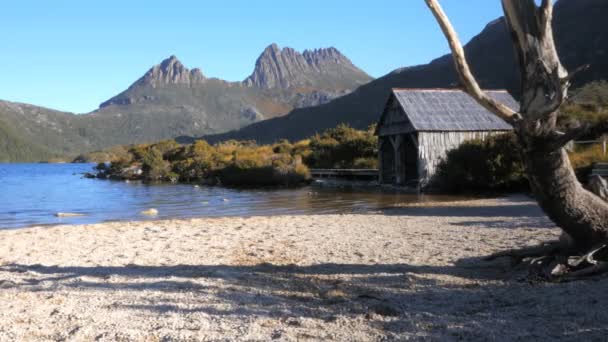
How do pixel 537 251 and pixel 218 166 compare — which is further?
pixel 218 166

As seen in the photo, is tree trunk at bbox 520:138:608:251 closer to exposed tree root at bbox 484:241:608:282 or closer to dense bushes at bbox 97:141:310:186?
exposed tree root at bbox 484:241:608:282

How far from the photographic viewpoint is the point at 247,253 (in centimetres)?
906

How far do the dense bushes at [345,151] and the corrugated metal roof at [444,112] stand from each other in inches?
375

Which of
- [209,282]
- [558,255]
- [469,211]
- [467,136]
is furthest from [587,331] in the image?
[467,136]

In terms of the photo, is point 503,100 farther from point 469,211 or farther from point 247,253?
point 247,253

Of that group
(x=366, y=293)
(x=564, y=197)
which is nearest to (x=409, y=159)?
(x=564, y=197)

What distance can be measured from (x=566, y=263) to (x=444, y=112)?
20184mm

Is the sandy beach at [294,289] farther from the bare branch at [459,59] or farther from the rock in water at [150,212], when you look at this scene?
the rock in water at [150,212]

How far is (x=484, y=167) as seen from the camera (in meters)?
22.9

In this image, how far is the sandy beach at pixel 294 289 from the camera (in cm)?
466

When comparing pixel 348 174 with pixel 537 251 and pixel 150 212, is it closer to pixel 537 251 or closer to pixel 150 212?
pixel 150 212

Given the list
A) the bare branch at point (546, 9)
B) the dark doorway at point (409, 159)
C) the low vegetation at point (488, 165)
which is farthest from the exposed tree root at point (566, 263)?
the dark doorway at point (409, 159)

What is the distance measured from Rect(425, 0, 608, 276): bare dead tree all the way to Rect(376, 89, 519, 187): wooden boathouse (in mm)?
18415

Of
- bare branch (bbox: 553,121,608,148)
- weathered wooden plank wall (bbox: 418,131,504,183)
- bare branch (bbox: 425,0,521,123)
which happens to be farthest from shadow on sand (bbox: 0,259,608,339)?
weathered wooden plank wall (bbox: 418,131,504,183)
